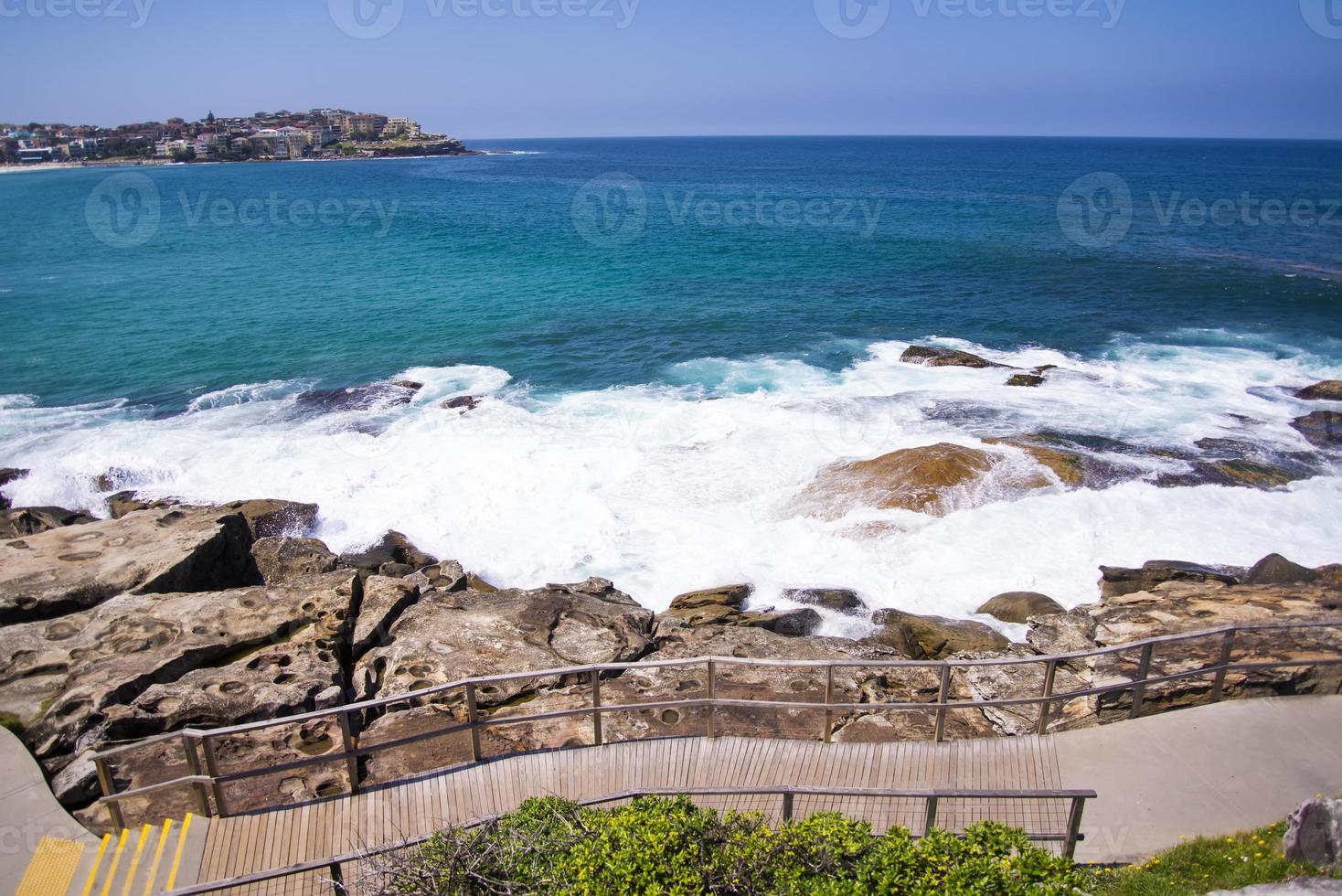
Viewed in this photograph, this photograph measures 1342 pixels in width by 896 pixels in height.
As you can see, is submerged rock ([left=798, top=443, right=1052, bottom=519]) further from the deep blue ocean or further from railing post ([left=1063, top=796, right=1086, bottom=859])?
railing post ([left=1063, top=796, right=1086, bottom=859])

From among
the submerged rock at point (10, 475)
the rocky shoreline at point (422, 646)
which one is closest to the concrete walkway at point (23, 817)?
the rocky shoreline at point (422, 646)

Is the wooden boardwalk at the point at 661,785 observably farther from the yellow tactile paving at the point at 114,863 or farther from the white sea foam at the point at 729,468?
the white sea foam at the point at 729,468

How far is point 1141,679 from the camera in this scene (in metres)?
10.0

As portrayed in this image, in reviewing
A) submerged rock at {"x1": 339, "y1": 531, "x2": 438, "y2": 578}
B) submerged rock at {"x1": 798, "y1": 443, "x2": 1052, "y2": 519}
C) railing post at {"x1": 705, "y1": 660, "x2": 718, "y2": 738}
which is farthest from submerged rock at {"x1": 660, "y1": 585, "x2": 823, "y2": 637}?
submerged rock at {"x1": 339, "y1": 531, "x2": 438, "y2": 578}

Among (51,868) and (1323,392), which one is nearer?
(51,868)

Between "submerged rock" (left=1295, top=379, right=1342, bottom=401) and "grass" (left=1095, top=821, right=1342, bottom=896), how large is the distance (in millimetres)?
28152

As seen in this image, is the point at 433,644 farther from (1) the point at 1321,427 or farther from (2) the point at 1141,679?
(1) the point at 1321,427

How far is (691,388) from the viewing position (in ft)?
107

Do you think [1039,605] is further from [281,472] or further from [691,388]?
[281,472]

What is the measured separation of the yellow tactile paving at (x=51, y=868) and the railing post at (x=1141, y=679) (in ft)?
39.2

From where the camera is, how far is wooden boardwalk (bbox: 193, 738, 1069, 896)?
8367 mm

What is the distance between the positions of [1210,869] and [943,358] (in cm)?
2858

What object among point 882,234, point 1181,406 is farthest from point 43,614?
point 882,234

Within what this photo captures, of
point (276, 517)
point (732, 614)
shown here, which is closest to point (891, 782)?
point (732, 614)
